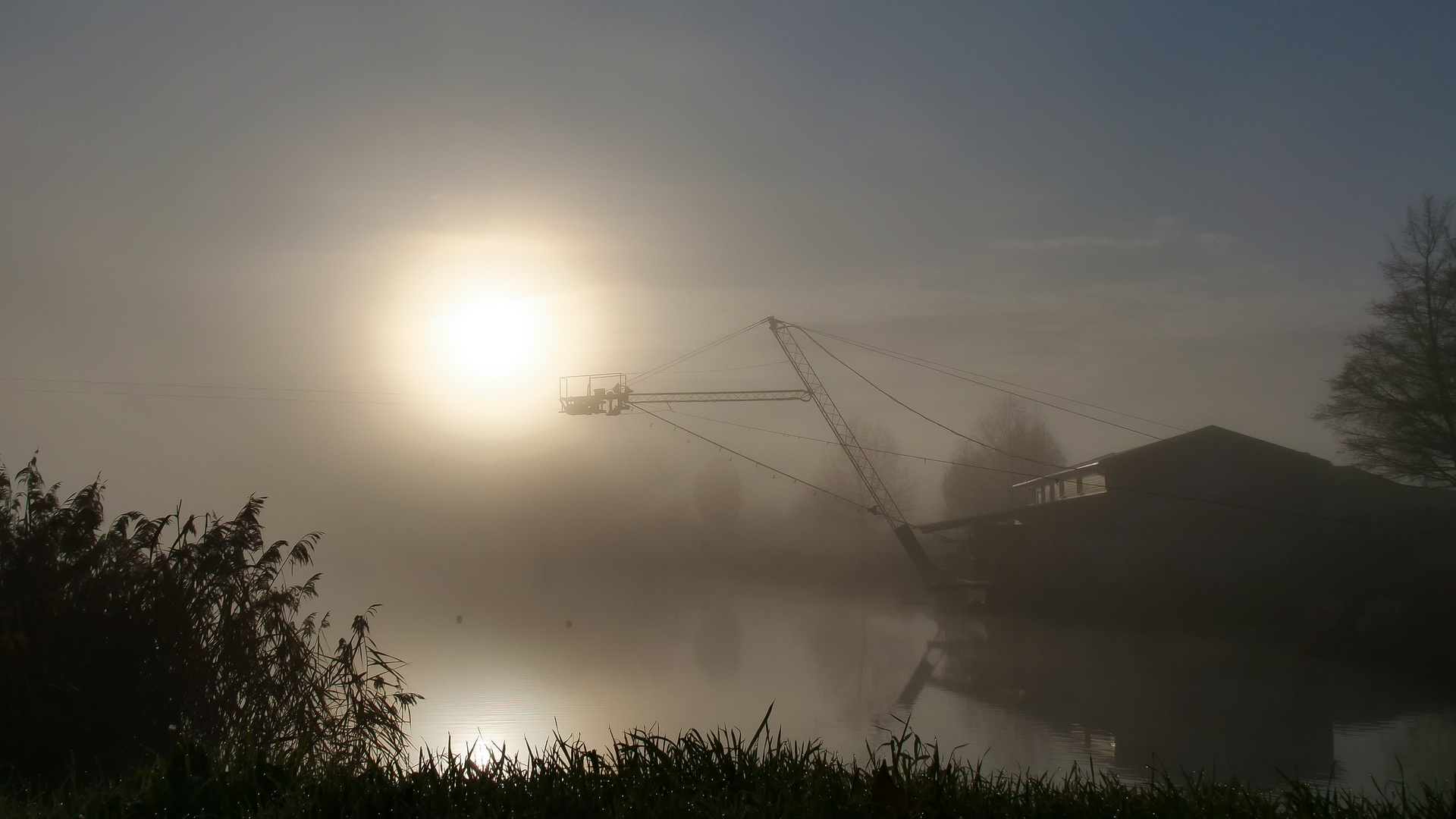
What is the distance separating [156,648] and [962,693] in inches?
750

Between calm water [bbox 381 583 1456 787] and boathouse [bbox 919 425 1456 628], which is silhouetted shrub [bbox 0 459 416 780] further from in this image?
boathouse [bbox 919 425 1456 628]

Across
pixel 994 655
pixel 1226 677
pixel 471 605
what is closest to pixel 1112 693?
pixel 1226 677

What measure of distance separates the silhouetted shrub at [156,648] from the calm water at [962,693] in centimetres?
190

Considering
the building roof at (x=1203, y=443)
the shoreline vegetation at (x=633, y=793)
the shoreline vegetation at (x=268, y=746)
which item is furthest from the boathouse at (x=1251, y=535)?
the shoreline vegetation at (x=633, y=793)

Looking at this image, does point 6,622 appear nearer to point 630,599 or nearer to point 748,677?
point 748,677

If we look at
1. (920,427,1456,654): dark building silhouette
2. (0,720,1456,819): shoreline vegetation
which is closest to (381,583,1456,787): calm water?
(920,427,1456,654): dark building silhouette

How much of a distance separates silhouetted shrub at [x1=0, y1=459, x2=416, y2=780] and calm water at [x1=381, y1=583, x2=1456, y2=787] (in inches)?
74.7

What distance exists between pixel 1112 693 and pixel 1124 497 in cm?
1154

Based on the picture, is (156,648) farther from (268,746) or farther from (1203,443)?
(1203,443)

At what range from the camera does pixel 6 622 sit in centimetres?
761

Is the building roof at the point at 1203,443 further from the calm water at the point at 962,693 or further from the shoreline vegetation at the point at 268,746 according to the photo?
the shoreline vegetation at the point at 268,746

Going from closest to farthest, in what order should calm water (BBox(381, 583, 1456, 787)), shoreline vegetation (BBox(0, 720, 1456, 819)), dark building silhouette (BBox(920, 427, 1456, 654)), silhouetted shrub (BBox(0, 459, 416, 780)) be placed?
1. shoreline vegetation (BBox(0, 720, 1456, 819))
2. silhouetted shrub (BBox(0, 459, 416, 780))
3. calm water (BBox(381, 583, 1456, 787))
4. dark building silhouette (BBox(920, 427, 1456, 654))

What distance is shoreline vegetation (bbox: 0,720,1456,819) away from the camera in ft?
15.6

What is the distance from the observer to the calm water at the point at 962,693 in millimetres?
15289
